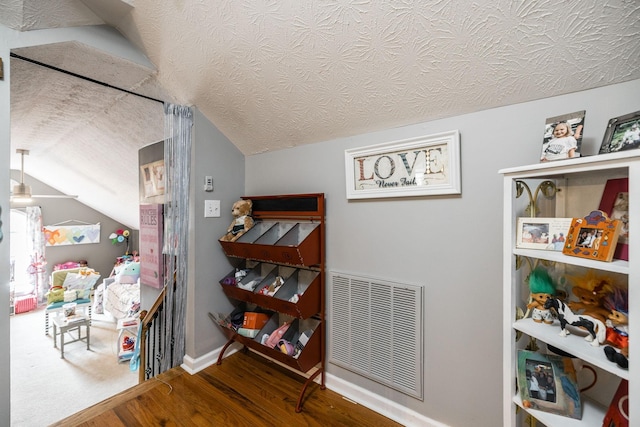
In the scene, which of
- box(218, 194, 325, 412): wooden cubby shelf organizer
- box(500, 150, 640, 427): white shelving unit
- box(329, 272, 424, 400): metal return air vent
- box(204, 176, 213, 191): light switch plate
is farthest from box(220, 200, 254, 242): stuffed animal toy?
box(500, 150, 640, 427): white shelving unit

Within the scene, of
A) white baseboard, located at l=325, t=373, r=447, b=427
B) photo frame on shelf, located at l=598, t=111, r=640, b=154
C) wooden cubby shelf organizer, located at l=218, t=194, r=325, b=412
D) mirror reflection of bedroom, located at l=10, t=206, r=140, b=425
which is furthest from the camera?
mirror reflection of bedroom, located at l=10, t=206, r=140, b=425

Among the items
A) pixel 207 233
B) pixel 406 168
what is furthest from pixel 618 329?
pixel 207 233

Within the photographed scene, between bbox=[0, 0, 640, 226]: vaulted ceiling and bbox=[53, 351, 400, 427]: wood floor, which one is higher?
bbox=[0, 0, 640, 226]: vaulted ceiling

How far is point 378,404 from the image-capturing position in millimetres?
1564

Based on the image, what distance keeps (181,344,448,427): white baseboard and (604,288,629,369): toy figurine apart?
3.08 feet

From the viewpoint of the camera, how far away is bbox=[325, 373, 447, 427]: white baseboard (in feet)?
4.71

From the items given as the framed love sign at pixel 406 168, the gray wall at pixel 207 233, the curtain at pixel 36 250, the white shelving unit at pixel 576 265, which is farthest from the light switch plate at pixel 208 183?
the curtain at pixel 36 250

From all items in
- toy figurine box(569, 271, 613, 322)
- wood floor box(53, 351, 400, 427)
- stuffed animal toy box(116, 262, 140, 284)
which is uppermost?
toy figurine box(569, 271, 613, 322)

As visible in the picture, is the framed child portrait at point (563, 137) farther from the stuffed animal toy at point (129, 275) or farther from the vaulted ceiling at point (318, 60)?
the stuffed animal toy at point (129, 275)

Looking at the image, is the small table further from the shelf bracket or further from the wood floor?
the shelf bracket

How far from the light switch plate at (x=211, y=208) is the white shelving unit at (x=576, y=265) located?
1835 mm

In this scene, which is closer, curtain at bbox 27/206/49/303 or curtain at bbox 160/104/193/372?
curtain at bbox 160/104/193/372

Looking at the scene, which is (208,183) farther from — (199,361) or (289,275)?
(199,361)

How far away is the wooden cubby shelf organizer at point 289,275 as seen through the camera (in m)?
1.66
